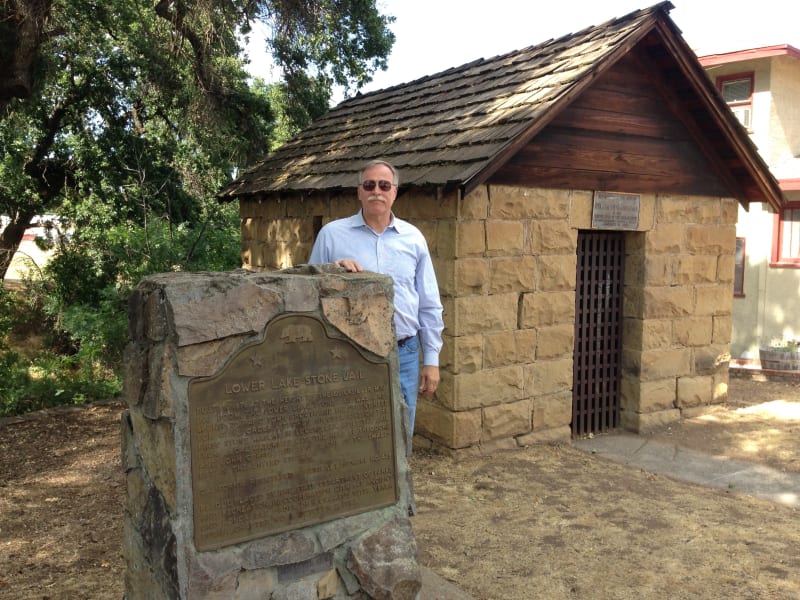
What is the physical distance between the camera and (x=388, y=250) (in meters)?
3.71

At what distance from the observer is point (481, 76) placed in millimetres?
8070

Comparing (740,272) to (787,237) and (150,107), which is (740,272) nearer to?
(787,237)

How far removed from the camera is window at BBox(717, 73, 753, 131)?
1343cm

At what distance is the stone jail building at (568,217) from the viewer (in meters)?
6.24

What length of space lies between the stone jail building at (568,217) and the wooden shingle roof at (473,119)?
0.03 metres

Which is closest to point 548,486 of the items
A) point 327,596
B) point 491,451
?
point 491,451

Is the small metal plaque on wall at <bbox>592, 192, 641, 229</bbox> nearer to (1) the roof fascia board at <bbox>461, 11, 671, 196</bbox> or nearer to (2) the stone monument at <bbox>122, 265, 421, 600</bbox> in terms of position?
(1) the roof fascia board at <bbox>461, 11, 671, 196</bbox>

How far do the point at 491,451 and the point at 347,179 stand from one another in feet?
10.2

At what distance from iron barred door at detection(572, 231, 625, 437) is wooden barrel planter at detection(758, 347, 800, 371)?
5.32 meters

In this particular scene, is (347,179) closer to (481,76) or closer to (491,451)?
(481,76)

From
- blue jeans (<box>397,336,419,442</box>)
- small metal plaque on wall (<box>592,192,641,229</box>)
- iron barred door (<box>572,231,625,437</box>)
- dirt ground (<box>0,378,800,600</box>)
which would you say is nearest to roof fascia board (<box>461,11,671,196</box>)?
small metal plaque on wall (<box>592,192,641,229</box>)

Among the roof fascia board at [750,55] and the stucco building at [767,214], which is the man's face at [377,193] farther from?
the roof fascia board at [750,55]

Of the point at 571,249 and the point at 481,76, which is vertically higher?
the point at 481,76

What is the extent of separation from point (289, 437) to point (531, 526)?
2.57m
